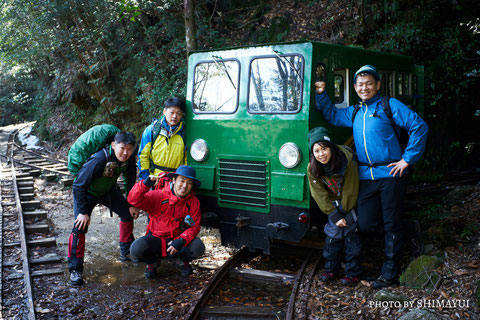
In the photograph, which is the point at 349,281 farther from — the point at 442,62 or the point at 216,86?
the point at 442,62

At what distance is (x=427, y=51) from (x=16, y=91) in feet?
92.4

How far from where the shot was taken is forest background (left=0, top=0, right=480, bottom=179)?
9492 mm

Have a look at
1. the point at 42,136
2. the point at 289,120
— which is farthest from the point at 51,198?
the point at 42,136

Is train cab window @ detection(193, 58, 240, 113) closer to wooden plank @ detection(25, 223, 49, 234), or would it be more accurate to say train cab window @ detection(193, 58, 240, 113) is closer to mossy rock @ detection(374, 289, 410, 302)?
mossy rock @ detection(374, 289, 410, 302)

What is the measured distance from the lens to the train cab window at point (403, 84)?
613 cm

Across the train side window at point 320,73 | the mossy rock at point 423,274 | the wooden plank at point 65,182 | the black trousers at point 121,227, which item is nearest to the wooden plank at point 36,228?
the black trousers at point 121,227

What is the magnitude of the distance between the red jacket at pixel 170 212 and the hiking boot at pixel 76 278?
99 cm

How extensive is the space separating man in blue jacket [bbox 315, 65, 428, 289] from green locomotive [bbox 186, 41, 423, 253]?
52 cm

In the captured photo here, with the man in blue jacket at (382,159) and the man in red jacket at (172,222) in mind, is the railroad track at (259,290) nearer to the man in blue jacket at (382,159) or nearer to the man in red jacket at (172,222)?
the man in red jacket at (172,222)

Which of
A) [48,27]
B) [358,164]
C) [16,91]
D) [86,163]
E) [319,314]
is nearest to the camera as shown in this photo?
[319,314]

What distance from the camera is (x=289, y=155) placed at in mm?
4617

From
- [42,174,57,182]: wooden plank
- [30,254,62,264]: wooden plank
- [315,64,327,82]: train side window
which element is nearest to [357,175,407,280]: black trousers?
[315,64,327,82]: train side window

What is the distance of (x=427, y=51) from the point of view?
9.61 meters

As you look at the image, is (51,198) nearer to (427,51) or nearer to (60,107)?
(427,51)
